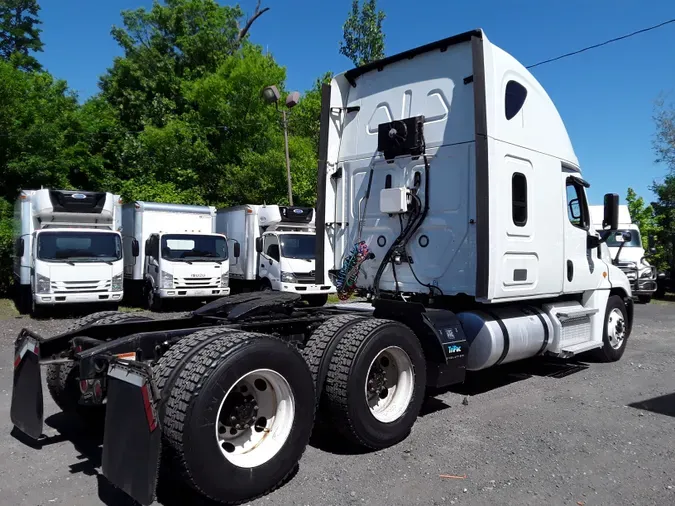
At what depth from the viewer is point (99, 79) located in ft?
119

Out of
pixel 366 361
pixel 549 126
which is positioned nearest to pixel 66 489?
pixel 366 361

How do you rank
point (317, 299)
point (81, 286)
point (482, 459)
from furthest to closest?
1. point (317, 299)
2. point (81, 286)
3. point (482, 459)

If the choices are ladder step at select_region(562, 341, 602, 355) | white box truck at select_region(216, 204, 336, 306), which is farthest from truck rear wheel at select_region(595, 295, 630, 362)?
white box truck at select_region(216, 204, 336, 306)

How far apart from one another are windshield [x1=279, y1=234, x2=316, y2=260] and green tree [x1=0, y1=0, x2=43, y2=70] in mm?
23917

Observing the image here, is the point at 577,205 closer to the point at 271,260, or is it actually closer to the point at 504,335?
the point at 504,335

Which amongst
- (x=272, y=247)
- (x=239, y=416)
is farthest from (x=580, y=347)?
(x=272, y=247)

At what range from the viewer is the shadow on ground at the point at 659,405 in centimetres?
609

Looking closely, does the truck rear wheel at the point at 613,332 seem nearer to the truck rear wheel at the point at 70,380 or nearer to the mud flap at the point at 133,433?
the truck rear wheel at the point at 70,380

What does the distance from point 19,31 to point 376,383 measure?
36654 mm

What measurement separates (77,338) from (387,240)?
11.7 feet

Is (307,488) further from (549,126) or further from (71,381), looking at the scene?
(549,126)

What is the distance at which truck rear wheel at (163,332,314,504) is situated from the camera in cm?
345

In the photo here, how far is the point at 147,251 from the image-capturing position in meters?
16.5

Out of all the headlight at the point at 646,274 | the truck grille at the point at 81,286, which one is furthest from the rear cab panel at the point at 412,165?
the headlight at the point at 646,274
